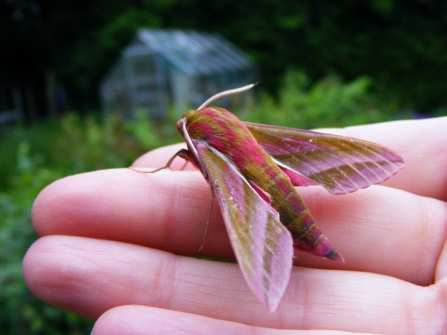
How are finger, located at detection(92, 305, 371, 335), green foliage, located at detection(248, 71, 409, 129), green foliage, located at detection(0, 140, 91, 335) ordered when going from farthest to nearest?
green foliage, located at detection(248, 71, 409, 129)
green foliage, located at detection(0, 140, 91, 335)
finger, located at detection(92, 305, 371, 335)

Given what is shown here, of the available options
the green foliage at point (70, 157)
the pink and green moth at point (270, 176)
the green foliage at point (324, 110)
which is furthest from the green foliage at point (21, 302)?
the green foliage at point (324, 110)

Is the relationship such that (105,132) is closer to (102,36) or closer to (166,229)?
(166,229)

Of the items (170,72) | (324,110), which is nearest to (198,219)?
(324,110)

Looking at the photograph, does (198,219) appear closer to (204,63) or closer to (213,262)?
(213,262)

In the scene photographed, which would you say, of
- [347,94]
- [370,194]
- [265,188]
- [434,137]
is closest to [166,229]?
[265,188]

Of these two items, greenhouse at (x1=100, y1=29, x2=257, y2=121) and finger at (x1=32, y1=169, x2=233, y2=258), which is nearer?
finger at (x1=32, y1=169, x2=233, y2=258)

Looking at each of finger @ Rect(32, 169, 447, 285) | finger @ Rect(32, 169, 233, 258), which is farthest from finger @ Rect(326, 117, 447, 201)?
finger @ Rect(32, 169, 233, 258)

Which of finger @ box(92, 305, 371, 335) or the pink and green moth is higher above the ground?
the pink and green moth

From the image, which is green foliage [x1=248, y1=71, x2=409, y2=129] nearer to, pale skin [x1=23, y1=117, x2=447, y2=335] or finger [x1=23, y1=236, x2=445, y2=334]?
pale skin [x1=23, y1=117, x2=447, y2=335]
